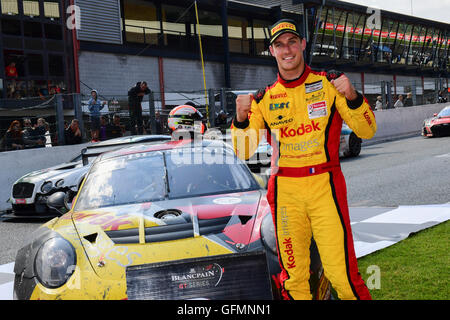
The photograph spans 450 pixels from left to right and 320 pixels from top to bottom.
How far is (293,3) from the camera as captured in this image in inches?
1254

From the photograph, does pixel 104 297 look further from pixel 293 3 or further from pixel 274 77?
pixel 293 3

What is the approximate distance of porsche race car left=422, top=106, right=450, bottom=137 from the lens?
60.5 feet

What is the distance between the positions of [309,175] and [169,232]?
3.03ft

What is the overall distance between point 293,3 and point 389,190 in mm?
25562

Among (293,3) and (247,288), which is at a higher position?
(293,3)

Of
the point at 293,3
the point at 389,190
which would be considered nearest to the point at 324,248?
the point at 389,190

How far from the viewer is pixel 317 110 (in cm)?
290

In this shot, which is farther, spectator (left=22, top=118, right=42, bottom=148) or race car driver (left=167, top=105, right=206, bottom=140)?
A: spectator (left=22, top=118, right=42, bottom=148)

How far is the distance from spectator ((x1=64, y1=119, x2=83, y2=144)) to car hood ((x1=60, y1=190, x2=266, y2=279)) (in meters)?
9.18

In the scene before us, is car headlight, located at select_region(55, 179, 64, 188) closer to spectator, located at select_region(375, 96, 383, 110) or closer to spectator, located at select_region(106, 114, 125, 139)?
spectator, located at select_region(106, 114, 125, 139)

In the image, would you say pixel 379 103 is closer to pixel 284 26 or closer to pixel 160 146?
pixel 160 146

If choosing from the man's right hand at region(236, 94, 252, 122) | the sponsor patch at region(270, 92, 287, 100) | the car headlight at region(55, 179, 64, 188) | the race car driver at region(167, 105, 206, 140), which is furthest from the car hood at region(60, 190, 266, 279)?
the car headlight at region(55, 179, 64, 188)

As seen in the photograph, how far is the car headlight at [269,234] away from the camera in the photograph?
10.0 feet

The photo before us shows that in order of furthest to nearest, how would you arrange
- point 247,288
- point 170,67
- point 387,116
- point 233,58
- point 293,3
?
point 293,3 → point 233,58 → point 170,67 → point 387,116 → point 247,288
